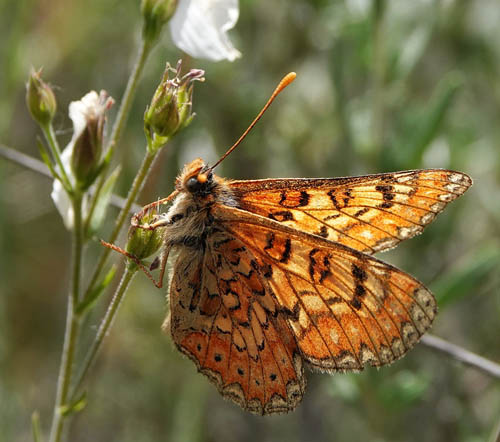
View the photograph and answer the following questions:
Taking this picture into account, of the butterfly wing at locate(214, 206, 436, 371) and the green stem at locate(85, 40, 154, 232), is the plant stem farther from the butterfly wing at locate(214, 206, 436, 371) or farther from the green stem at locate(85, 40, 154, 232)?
the green stem at locate(85, 40, 154, 232)

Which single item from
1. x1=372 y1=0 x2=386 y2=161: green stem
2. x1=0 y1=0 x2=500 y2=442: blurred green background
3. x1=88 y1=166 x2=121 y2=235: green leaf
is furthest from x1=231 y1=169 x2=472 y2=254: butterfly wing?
x1=372 y1=0 x2=386 y2=161: green stem

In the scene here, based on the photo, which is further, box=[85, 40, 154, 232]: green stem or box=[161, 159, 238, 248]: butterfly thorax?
box=[161, 159, 238, 248]: butterfly thorax

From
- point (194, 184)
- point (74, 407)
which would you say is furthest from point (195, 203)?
point (74, 407)

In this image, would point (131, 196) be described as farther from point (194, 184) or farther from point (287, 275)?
point (287, 275)

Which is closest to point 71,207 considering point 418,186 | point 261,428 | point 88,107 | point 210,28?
point 88,107

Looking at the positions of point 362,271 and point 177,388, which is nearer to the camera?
point 362,271

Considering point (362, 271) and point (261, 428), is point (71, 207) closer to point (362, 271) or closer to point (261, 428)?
point (362, 271)

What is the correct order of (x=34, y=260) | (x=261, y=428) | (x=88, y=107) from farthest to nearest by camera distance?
(x=34, y=260) < (x=261, y=428) < (x=88, y=107)
